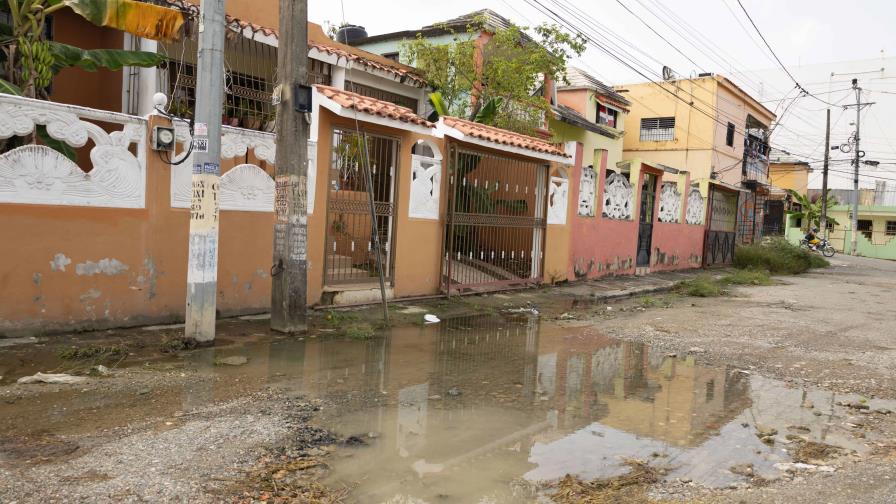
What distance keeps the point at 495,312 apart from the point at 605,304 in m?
2.91

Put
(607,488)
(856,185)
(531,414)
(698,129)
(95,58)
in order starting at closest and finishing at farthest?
(607,488) → (531,414) → (95,58) → (698,129) → (856,185)

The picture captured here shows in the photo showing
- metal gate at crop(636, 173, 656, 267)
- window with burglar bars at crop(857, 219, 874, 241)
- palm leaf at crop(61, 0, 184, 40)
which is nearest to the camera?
palm leaf at crop(61, 0, 184, 40)

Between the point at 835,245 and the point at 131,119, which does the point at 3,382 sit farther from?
the point at 835,245

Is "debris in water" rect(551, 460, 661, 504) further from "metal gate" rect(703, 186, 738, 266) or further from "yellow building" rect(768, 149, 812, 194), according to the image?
"yellow building" rect(768, 149, 812, 194)

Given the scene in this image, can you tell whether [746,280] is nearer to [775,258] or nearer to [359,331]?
[775,258]

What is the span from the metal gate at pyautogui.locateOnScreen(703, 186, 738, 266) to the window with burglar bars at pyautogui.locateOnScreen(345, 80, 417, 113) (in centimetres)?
1192

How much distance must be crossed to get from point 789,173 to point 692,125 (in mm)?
25411

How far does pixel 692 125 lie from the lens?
29172 millimetres

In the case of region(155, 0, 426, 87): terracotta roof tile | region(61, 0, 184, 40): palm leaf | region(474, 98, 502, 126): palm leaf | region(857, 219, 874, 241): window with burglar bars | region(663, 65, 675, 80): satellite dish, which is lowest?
region(857, 219, 874, 241): window with burglar bars

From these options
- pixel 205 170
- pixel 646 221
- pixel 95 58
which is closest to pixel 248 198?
pixel 205 170

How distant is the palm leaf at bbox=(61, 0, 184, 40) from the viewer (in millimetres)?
7449

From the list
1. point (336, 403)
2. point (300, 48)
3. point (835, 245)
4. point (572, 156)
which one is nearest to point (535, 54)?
point (572, 156)

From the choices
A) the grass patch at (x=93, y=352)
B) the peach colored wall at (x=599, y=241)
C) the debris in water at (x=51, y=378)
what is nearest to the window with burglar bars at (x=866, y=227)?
the peach colored wall at (x=599, y=241)

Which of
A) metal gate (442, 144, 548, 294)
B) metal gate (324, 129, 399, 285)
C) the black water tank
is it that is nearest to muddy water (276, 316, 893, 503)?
metal gate (324, 129, 399, 285)
